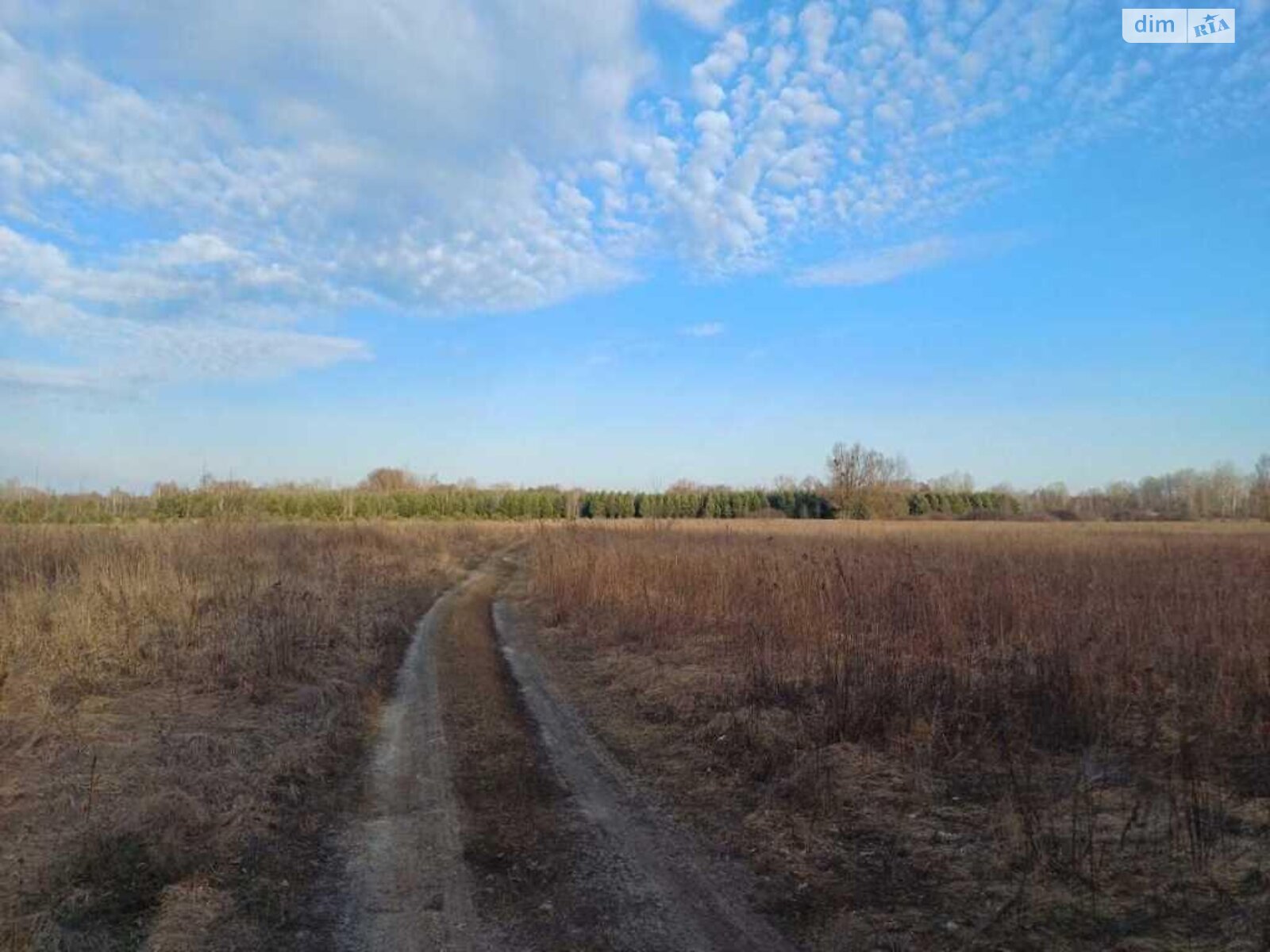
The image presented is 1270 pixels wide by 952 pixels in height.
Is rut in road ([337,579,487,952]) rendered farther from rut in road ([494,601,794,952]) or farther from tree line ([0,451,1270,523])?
tree line ([0,451,1270,523])

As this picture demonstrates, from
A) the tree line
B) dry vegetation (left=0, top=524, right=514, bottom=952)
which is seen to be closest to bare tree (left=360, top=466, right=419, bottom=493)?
the tree line

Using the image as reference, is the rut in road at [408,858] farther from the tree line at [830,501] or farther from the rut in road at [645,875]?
the tree line at [830,501]

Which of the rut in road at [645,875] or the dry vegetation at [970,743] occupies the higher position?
the dry vegetation at [970,743]

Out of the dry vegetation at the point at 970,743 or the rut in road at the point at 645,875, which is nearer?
the rut in road at the point at 645,875

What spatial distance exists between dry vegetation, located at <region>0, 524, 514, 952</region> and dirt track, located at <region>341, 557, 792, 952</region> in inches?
14.4

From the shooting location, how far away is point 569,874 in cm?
484

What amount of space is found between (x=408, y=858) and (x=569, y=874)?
1105 millimetres

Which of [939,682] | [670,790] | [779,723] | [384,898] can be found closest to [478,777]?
[670,790]

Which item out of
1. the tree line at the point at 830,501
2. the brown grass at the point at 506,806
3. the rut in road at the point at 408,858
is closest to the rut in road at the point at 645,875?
the brown grass at the point at 506,806

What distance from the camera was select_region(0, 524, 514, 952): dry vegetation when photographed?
14.2 ft

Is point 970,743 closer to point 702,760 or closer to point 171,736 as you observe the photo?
point 702,760

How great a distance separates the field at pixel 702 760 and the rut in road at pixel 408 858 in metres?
0.12

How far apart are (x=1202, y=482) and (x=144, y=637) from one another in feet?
375

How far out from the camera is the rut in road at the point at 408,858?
410 cm
